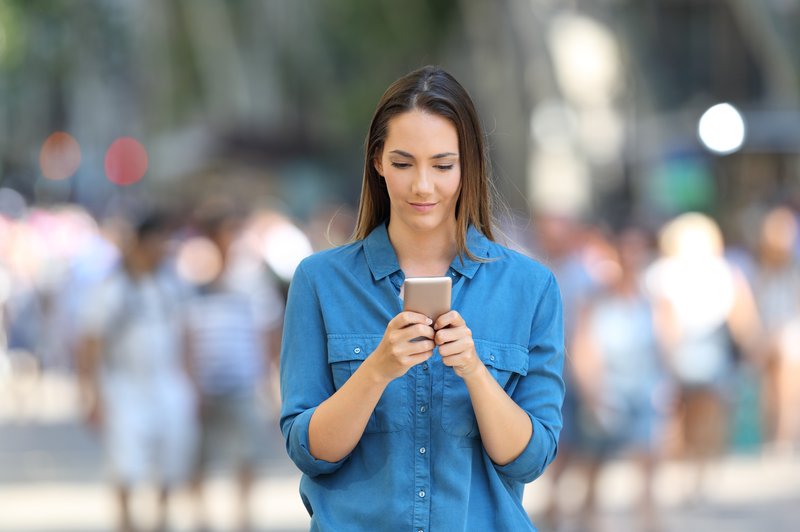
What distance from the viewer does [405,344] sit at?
3.25m

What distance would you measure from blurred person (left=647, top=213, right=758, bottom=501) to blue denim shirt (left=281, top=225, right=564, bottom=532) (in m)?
7.60

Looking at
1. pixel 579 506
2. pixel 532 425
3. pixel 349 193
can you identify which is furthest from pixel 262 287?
pixel 349 193

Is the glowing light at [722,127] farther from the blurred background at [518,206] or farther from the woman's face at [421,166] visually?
the woman's face at [421,166]

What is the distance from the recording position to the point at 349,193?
5119cm

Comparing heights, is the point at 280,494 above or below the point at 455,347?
below

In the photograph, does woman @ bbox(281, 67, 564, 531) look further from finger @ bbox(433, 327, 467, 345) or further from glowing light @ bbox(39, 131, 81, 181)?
glowing light @ bbox(39, 131, 81, 181)

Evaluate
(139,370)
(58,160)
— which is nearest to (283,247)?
(139,370)

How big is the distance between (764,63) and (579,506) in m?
23.0

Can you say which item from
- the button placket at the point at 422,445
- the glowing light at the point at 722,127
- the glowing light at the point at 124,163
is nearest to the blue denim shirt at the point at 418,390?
the button placket at the point at 422,445

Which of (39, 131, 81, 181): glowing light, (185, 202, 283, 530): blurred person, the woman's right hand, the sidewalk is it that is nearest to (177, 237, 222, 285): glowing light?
(185, 202, 283, 530): blurred person

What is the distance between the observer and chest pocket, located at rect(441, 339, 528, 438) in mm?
3453

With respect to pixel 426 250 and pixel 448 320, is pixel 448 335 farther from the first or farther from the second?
pixel 426 250

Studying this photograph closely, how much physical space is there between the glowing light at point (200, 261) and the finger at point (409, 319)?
698 cm

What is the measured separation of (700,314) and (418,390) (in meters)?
8.07
